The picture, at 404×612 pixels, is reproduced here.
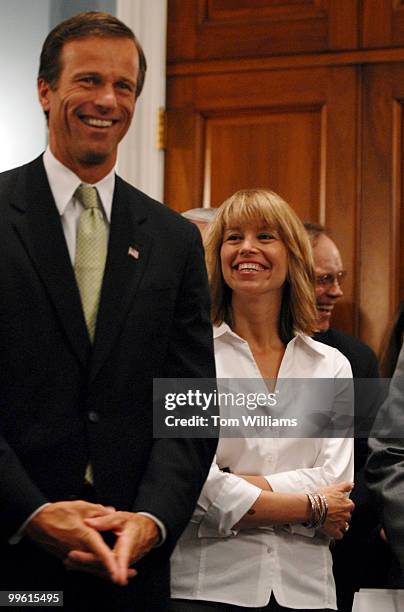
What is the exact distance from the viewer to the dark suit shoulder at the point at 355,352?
270cm

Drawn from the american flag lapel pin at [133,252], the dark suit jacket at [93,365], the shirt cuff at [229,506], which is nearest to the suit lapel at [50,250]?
the dark suit jacket at [93,365]

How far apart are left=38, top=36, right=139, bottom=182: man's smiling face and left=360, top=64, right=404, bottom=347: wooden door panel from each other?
1.70m

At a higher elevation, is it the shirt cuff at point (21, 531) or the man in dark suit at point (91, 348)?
the man in dark suit at point (91, 348)

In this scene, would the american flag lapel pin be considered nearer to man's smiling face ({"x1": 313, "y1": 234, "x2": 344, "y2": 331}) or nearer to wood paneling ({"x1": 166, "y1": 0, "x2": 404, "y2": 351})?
man's smiling face ({"x1": 313, "y1": 234, "x2": 344, "y2": 331})

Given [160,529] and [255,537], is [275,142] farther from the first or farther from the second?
[160,529]

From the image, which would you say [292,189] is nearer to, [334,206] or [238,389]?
[334,206]

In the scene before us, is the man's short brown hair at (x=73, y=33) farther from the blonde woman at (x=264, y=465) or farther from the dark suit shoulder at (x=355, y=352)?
the dark suit shoulder at (x=355, y=352)

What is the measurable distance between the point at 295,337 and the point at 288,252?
19 cm

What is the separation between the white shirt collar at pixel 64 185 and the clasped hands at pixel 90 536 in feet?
1.61

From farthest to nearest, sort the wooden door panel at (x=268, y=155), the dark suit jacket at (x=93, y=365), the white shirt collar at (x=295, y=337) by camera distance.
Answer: the wooden door panel at (x=268, y=155), the white shirt collar at (x=295, y=337), the dark suit jacket at (x=93, y=365)

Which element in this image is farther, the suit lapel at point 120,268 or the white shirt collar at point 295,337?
the white shirt collar at point 295,337

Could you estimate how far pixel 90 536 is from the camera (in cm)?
150

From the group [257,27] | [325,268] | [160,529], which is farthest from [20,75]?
[160,529]

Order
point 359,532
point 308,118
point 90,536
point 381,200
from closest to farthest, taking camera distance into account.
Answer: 1. point 90,536
2. point 359,532
3. point 381,200
4. point 308,118
